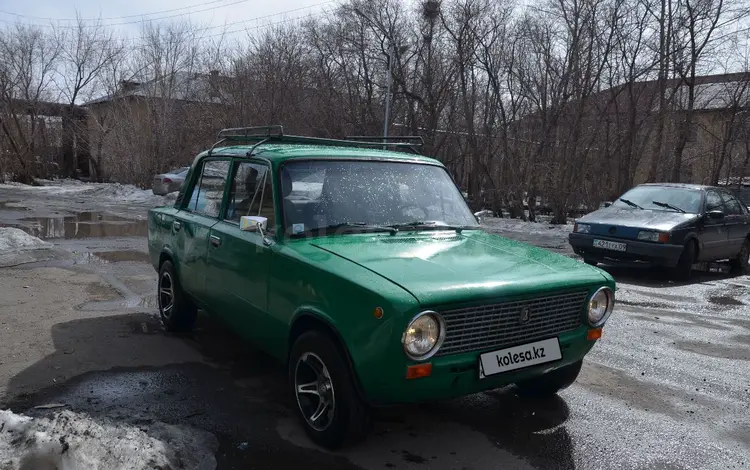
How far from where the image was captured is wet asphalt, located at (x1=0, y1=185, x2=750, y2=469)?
331cm

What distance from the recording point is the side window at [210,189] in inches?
186

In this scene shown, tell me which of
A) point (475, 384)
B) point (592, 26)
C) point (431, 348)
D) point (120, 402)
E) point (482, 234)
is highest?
point (592, 26)

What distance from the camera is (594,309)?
11.8 feet

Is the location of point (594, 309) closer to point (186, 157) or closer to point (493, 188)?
point (493, 188)

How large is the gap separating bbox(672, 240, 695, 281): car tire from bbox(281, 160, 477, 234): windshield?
6.43m

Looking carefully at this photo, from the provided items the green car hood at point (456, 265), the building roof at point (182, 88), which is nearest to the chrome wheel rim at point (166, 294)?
the green car hood at point (456, 265)

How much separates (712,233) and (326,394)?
→ 9.00m

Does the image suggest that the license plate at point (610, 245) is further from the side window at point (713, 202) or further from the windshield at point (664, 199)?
the side window at point (713, 202)

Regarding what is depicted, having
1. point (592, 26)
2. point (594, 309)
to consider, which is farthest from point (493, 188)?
point (594, 309)

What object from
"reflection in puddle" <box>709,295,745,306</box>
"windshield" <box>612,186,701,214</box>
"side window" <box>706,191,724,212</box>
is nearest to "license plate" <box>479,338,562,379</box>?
"reflection in puddle" <box>709,295,745,306</box>

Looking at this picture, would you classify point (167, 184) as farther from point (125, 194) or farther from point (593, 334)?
point (593, 334)

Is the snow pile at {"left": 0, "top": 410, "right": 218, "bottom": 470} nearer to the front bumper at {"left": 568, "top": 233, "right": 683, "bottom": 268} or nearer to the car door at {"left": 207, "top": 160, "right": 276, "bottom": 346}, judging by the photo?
the car door at {"left": 207, "top": 160, "right": 276, "bottom": 346}

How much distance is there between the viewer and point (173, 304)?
209 inches

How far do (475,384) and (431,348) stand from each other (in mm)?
377
